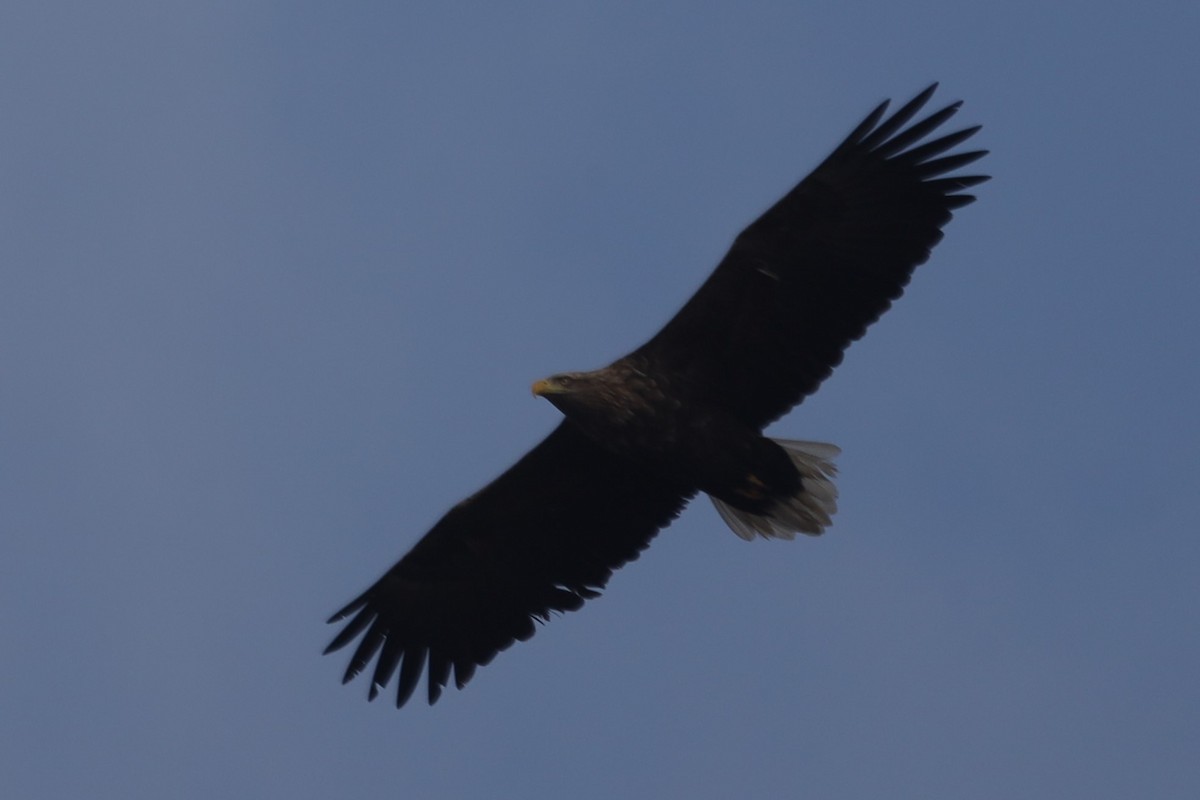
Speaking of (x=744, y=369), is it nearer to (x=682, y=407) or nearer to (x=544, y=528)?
(x=682, y=407)

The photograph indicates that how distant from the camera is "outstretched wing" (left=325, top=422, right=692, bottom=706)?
14.4 m

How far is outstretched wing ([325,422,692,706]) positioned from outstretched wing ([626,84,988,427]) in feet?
4.02

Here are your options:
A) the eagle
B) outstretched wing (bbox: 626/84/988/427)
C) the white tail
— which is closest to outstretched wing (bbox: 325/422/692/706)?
the eagle

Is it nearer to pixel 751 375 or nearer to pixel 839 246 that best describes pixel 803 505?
pixel 751 375

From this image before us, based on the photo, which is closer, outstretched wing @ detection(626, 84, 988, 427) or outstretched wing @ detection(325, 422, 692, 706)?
outstretched wing @ detection(626, 84, 988, 427)

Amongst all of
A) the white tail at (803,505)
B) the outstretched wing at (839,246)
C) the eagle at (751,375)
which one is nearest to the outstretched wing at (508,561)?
the eagle at (751,375)

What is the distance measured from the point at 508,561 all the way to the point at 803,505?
2.23m

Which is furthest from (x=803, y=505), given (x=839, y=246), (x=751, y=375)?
(x=839, y=246)

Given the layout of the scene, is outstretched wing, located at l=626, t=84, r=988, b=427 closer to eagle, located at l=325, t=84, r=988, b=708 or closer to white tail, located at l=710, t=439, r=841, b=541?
eagle, located at l=325, t=84, r=988, b=708

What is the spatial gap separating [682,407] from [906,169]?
2158 mm

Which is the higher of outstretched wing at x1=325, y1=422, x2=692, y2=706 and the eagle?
the eagle

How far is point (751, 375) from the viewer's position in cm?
1377

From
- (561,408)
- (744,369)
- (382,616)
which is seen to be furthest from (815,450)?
(382,616)

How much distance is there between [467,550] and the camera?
48.6 feet
